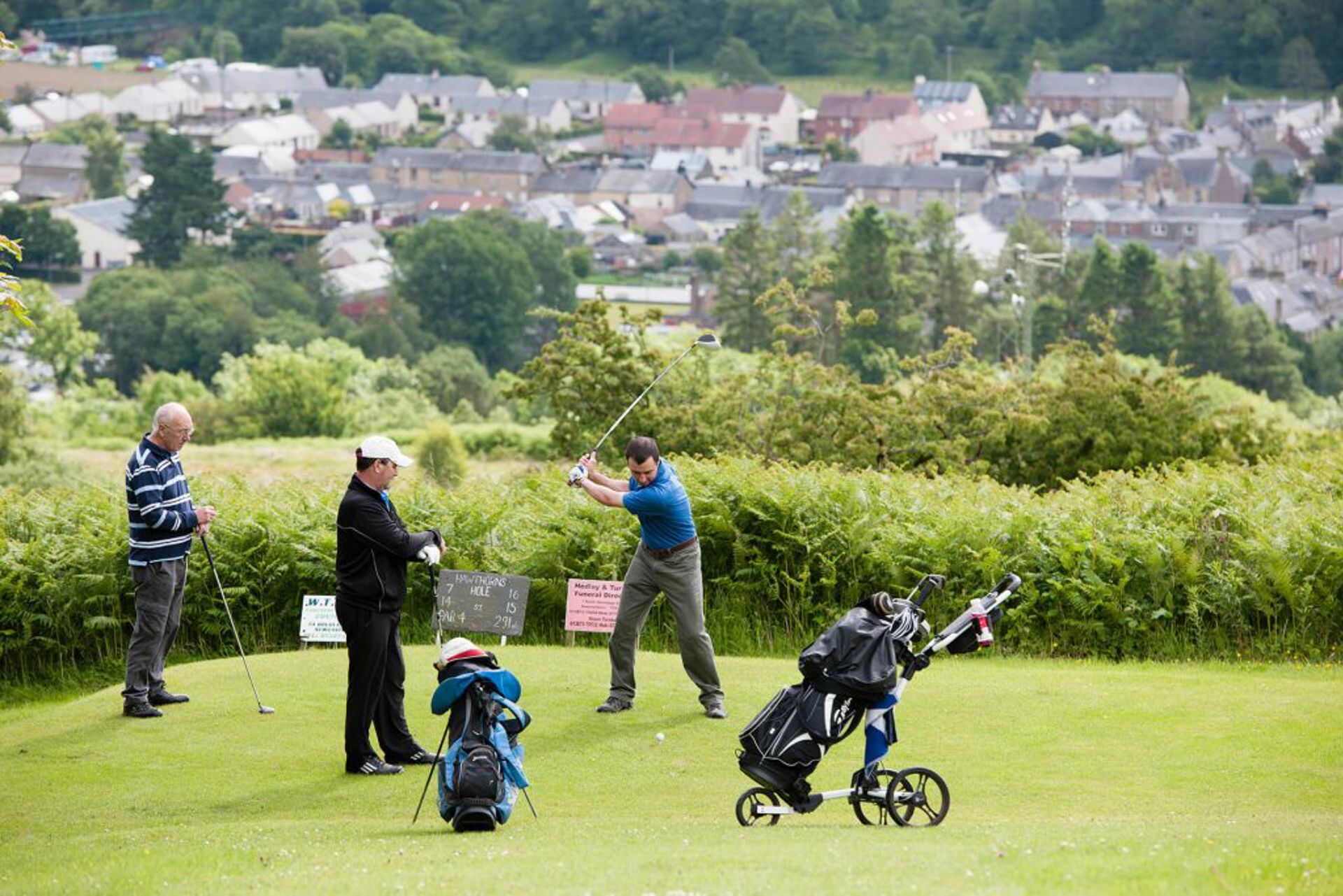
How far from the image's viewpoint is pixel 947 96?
16812 cm

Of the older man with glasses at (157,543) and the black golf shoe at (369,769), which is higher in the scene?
the older man with glasses at (157,543)

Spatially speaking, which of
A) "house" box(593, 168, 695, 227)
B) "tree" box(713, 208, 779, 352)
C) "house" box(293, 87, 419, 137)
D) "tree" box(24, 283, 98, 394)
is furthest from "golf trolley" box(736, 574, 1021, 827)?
"house" box(293, 87, 419, 137)

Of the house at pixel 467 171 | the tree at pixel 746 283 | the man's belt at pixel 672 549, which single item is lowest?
the house at pixel 467 171

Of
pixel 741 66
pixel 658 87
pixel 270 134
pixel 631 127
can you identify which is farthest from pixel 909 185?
pixel 270 134

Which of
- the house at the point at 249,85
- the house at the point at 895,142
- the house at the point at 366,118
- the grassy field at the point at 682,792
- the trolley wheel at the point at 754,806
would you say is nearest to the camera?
the grassy field at the point at 682,792

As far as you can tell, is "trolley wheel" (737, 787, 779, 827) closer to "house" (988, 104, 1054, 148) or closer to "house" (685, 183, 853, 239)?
"house" (685, 183, 853, 239)

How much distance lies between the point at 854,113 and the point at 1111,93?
23.0 metres

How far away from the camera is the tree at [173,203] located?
387 feet

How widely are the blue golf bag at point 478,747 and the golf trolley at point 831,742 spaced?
3.85 feet

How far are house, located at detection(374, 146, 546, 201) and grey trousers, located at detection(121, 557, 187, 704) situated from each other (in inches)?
5404

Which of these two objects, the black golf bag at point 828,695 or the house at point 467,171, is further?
the house at point 467,171

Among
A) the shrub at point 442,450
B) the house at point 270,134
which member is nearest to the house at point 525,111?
the house at point 270,134

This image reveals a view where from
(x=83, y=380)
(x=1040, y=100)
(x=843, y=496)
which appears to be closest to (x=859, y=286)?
(x=83, y=380)

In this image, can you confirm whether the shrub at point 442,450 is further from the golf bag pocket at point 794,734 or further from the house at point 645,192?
the house at point 645,192
